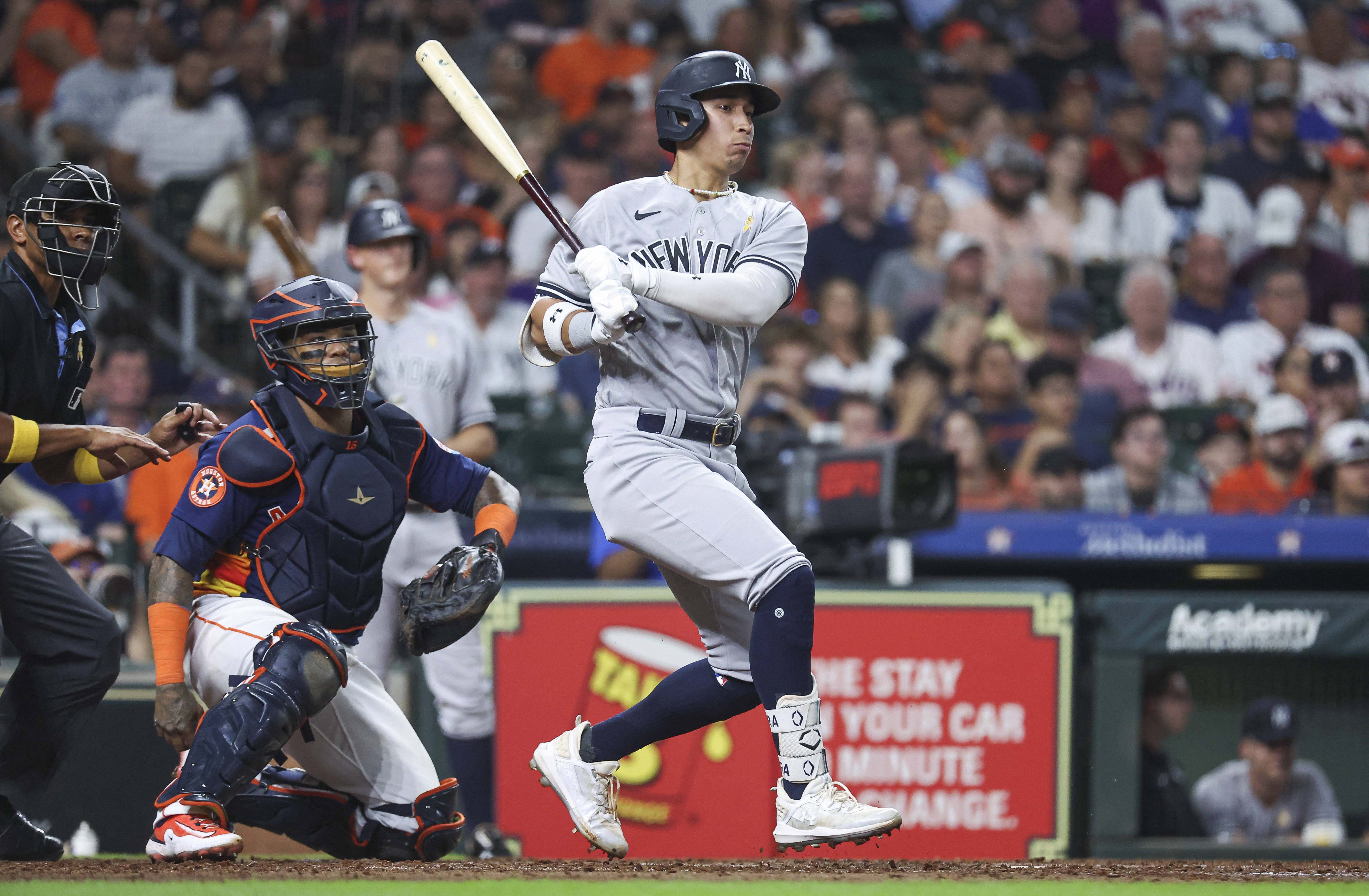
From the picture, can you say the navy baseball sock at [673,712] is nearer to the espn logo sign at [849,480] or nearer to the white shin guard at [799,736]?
the white shin guard at [799,736]

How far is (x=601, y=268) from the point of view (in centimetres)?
349

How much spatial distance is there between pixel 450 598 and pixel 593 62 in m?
6.95

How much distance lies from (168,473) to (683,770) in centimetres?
242

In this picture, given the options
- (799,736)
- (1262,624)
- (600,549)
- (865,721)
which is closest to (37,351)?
(799,736)

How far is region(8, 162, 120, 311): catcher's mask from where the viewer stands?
151 inches

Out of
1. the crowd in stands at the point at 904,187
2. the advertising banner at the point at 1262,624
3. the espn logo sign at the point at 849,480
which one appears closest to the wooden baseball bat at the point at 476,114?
the espn logo sign at the point at 849,480

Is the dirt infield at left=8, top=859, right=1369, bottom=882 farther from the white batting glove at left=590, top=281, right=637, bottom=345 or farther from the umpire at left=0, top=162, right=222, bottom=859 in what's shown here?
the white batting glove at left=590, top=281, right=637, bottom=345

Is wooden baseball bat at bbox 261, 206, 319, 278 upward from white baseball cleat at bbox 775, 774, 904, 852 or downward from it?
upward

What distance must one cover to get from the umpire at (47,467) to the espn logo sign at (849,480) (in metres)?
2.49

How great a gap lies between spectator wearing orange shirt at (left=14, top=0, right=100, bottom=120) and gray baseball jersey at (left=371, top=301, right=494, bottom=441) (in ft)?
15.9

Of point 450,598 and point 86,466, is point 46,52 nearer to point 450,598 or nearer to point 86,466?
point 86,466

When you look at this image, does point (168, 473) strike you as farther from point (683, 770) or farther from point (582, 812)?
point (582, 812)

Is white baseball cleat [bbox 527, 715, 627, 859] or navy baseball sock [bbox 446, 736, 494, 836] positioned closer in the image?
white baseball cleat [bbox 527, 715, 627, 859]

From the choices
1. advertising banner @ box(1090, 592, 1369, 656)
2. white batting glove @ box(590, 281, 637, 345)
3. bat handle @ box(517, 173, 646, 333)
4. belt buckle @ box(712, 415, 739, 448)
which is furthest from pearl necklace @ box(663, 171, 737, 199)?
advertising banner @ box(1090, 592, 1369, 656)
